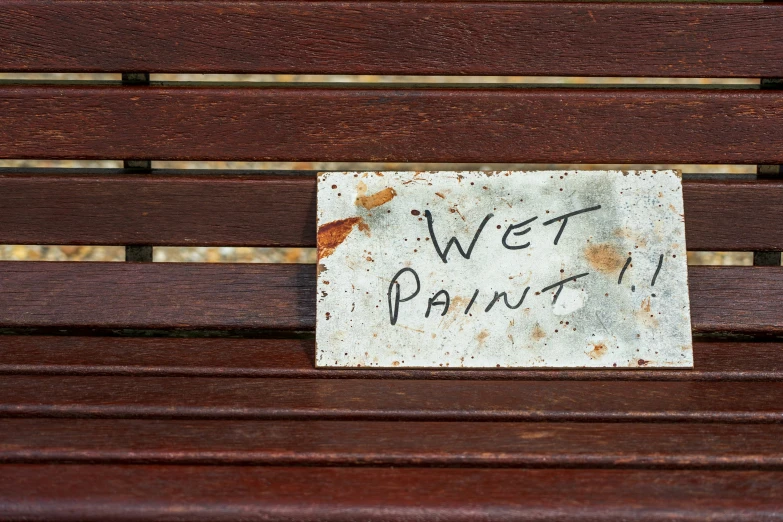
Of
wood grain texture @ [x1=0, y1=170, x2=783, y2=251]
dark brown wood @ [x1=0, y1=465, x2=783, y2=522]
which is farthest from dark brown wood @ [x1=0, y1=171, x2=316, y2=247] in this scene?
dark brown wood @ [x1=0, y1=465, x2=783, y2=522]

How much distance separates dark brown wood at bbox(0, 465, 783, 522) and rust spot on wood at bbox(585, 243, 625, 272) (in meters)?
0.46

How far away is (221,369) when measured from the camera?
48.6 inches

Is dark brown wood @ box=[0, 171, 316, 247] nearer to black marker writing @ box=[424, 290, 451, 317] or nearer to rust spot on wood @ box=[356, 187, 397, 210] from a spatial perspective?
rust spot on wood @ box=[356, 187, 397, 210]

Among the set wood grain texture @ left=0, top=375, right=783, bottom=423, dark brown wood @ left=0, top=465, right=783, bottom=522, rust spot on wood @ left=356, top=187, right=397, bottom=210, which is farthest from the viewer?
rust spot on wood @ left=356, top=187, right=397, bottom=210

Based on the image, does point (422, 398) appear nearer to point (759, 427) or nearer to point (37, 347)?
point (759, 427)

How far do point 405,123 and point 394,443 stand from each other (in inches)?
26.5

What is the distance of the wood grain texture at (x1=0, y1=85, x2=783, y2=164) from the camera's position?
4.63 ft

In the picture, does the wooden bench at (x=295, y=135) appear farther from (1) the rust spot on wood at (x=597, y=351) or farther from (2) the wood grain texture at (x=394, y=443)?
(2) the wood grain texture at (x=394, y=443)

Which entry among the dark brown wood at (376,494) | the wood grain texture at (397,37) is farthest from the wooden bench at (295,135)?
the dark brown wood at (376,494)

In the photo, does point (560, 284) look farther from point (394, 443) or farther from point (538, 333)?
point (394, 443)

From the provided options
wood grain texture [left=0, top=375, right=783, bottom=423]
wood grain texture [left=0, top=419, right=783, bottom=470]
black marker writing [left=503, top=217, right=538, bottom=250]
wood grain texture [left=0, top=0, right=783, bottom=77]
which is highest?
wood grain texture [left=0, top=0, right=783, bottom=77]

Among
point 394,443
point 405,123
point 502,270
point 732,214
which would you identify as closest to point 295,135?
point 405,123

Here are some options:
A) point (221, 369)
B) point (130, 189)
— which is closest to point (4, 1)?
point (130, 189)

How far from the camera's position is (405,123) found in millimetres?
1416
